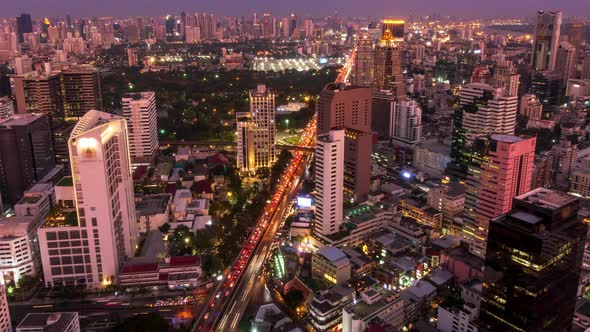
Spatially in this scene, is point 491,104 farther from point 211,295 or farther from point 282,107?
point 282,107

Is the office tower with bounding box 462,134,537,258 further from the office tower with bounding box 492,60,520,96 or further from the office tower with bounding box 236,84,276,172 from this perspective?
the office tower with bounding box 492,60,520,96

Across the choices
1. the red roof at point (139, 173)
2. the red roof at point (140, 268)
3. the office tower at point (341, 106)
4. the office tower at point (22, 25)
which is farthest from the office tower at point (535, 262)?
the office tower at point (22, 25)

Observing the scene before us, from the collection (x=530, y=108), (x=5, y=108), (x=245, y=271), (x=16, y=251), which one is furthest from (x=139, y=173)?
(x=530, y=108)

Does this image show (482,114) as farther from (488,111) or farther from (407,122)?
(407,122)

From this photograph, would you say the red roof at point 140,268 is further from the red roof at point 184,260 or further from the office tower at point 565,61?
the office tower at point 565,61

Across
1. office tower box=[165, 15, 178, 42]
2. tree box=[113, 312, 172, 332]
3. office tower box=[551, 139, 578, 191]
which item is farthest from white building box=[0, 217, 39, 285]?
office tower box=[165, 15, 178, 42]

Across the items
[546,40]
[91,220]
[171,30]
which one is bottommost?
[91,220]
